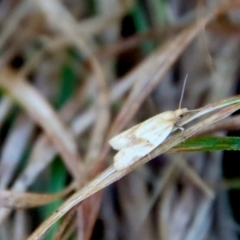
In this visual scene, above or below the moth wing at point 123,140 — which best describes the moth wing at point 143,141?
below

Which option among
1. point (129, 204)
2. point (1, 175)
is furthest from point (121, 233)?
point (1, 175)

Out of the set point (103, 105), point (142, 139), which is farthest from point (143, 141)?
point (103, 105)

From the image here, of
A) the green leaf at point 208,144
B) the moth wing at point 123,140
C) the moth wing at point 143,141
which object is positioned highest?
the moth wing at point 123,140

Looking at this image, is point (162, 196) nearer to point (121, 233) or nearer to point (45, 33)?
point (121, 233)

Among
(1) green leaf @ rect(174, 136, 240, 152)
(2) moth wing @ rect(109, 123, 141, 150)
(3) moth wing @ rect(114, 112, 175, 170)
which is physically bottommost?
(1) green leaf @ rect(174, 136, 240, 152)

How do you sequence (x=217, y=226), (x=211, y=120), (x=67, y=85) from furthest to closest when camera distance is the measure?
(x=67, y=85)
(x=217, y=226)
(x=211, y=120)

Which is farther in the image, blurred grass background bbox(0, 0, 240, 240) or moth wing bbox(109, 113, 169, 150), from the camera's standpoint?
blurred grass background bbox(0, 0, 240, 240)

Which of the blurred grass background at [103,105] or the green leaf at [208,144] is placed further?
the blurred grass background at [103,105]

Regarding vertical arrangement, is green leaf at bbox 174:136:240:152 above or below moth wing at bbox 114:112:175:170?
below
